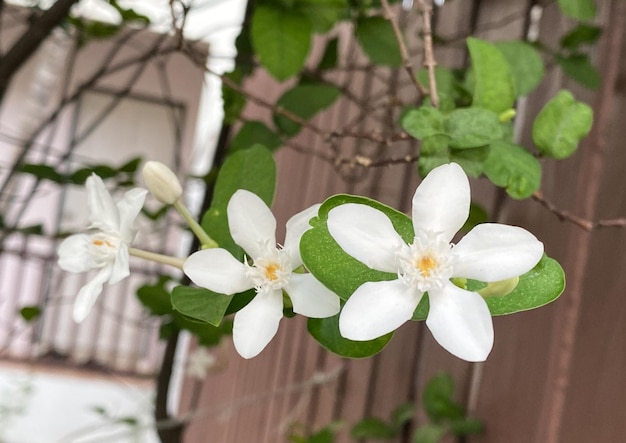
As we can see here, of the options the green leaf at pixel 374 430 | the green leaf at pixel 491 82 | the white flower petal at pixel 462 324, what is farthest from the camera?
the green leaf at pixel 374 430

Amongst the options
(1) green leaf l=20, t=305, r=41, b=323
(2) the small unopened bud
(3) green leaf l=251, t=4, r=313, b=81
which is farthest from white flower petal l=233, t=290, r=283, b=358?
(1) green leaf l=20, t=305, r=41, b=323

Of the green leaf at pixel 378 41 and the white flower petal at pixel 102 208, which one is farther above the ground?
the green leaf at pixel 378 41

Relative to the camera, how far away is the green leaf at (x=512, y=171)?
0.43m

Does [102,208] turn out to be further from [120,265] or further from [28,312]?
[28,312]

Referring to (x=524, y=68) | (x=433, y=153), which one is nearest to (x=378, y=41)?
(x=524, y=68)

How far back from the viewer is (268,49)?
62cm

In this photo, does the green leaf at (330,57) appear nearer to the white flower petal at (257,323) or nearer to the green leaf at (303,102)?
the green leaf at (303,102)

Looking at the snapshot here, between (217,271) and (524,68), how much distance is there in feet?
1.36

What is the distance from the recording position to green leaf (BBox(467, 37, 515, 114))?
47cm

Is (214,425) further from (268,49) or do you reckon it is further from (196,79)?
(196,79)

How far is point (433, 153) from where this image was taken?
15.2 inches

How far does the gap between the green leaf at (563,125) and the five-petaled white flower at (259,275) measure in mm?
231

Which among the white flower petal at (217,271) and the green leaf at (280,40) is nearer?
the white flower petal at (217,271)

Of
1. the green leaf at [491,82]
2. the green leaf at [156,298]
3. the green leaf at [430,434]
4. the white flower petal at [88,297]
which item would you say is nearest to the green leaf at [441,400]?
the green leaf at [430,434]
